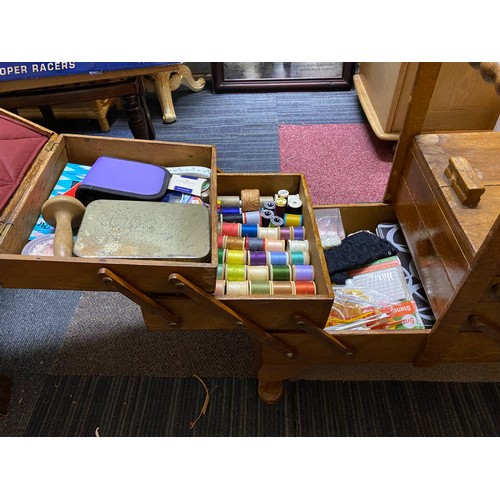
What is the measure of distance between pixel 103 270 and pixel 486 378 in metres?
1.12

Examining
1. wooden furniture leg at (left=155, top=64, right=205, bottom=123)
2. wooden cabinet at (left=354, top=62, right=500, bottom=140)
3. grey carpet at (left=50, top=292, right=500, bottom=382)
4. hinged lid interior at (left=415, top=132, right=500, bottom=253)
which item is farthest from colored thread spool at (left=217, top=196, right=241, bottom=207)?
wooden furniture leg at (left=155, top=64, right=205, bottom=123)

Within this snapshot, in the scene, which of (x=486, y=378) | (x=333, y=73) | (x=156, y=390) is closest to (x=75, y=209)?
(x=156, y=390)

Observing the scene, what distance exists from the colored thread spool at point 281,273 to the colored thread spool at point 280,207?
0.78 ft

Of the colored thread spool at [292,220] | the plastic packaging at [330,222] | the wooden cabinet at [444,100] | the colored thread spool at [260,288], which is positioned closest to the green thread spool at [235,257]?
the colored thread spool at [260,288]

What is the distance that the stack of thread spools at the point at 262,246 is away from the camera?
1.01m

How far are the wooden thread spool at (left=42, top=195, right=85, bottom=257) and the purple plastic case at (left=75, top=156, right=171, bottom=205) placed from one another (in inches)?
2.1

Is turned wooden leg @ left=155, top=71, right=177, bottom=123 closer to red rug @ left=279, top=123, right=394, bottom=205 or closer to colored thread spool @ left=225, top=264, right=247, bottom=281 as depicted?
red rug @ left=279, top=123, right=394, bottom=205

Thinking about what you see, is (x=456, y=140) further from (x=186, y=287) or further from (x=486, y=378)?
(x=186, y=287)

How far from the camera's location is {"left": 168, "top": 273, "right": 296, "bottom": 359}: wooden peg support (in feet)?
2.79

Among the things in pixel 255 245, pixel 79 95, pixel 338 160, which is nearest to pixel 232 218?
pixel 255 245

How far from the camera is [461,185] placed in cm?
95

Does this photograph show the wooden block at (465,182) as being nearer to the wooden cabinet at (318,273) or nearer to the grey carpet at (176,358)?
the wooden cabinet at (318,273)

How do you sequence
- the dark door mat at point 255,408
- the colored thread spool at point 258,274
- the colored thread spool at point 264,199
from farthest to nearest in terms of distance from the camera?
the colored thread spool at point 264,199
the dark door mat at point 255,408
the colored thread spool at point 258,274

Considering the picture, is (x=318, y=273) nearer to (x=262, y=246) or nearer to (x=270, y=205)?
(x=262, y=246)
